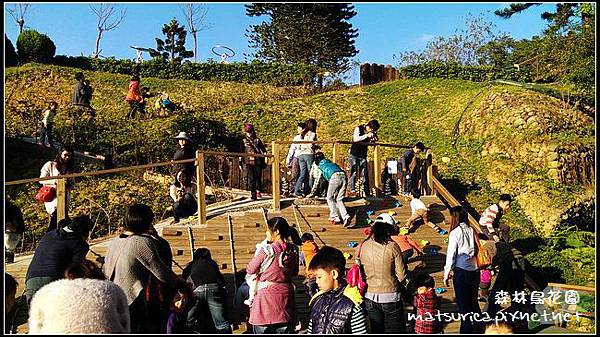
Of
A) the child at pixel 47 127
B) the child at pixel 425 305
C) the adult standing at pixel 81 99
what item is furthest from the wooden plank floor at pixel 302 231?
the adult standing at pixel 81 99

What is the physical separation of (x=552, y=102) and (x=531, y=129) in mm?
2371

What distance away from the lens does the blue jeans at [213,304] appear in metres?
6.55

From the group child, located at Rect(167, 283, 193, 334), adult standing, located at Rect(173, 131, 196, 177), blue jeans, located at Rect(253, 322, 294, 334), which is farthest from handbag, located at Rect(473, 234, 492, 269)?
adult standing, located at Rect(173, 131, 196, 177)

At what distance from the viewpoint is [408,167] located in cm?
1302

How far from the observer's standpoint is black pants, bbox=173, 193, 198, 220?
10125mm

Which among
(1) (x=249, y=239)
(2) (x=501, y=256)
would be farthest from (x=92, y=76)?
(2) (x=501, y=256)

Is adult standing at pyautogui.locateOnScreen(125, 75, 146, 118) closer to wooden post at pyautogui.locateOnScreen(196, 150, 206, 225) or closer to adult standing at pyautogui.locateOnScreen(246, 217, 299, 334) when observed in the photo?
wooden post at pyautogui.locateOnScreen(196, 150, 206, 225)

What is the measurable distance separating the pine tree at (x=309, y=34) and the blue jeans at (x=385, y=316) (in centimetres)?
3028

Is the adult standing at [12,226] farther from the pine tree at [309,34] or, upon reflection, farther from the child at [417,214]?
the pine tree at [309,34]

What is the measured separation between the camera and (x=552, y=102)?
19578 millimetres

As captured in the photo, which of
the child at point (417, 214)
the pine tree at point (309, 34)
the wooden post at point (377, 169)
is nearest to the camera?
the child at point (417, 214)

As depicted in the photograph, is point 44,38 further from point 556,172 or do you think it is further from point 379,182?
point 556,172

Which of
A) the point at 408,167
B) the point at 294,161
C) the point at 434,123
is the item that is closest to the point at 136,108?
the point at 294,161

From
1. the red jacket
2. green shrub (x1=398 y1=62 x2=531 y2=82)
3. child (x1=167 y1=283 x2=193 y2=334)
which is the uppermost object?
green shrub (x1=398 y1=62 x2=531 y2=82)
